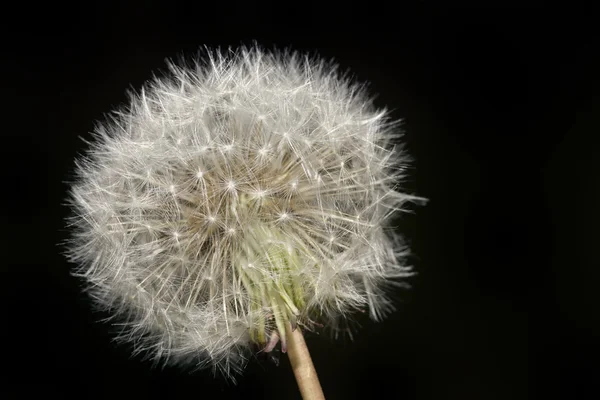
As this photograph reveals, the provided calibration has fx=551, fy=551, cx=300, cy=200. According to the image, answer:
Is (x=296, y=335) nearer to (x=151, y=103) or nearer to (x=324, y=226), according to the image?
(x=324, y=226)

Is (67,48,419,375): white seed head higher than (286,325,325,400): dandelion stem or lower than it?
higher

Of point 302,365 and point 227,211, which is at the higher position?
point 227,211

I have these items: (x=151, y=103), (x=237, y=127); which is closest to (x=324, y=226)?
(x=237, y=127)

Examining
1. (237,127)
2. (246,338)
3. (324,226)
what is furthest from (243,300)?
(237,127)

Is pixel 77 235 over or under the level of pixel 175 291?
over

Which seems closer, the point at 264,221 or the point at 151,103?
the point at 264,221

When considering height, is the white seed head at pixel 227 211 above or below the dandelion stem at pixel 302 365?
above

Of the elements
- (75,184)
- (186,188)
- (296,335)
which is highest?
(75,184)
